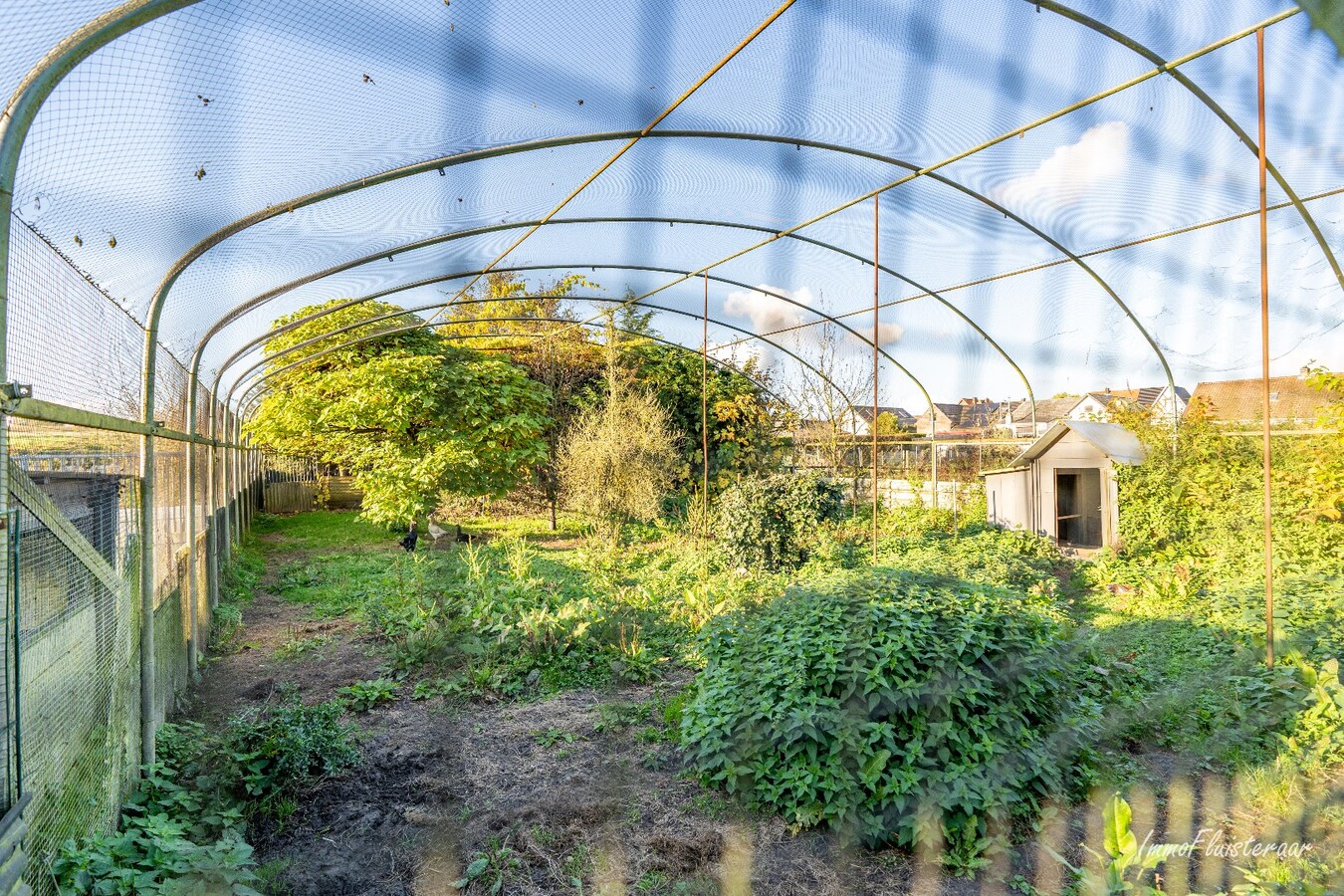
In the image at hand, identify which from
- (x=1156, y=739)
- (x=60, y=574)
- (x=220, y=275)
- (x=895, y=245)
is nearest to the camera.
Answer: (x=60, y=574)

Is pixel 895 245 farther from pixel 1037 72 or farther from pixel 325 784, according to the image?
pixel 325 784

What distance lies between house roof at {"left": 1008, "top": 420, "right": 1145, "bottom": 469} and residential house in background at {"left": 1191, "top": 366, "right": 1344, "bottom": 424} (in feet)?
3.09

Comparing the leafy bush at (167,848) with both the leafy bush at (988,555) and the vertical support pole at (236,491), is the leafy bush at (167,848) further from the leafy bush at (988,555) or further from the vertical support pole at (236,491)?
the vertical support pole at (236,491)

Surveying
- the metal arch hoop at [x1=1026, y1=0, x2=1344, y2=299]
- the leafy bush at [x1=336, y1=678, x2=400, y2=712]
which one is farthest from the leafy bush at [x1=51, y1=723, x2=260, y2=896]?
the metal arch hoop at [x1=1026, y1=0, x2=1344, y2=299]

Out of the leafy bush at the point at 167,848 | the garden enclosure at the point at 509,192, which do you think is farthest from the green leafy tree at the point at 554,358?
the leafy bush at the point at 167,848

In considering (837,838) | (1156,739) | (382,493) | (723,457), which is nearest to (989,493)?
(723,457)

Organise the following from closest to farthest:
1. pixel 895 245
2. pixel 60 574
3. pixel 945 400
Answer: pixel 60 574 < pixel 895 245 < pixel 945 400

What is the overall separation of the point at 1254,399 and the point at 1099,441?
4.29 metres

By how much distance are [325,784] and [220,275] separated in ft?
12.0

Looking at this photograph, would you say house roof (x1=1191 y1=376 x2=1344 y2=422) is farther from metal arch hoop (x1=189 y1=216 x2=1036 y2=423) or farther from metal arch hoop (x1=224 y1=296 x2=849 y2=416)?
metal arch hoop (x1=224 y1=296 x2=849 y2=416)

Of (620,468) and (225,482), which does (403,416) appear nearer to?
(225,482)

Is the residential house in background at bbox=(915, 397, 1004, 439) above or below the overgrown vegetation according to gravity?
above

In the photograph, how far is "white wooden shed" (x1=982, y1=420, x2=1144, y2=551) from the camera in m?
9.62

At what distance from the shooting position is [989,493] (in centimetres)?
1158
